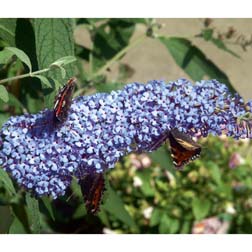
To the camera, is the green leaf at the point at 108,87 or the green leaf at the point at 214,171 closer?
the green leaf at the point at 108,87

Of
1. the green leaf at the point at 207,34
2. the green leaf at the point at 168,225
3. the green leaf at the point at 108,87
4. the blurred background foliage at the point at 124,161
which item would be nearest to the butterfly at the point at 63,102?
the blurred background foliage at the point at 124,161

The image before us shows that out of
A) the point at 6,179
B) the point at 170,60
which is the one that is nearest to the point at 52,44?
the point at 6,179

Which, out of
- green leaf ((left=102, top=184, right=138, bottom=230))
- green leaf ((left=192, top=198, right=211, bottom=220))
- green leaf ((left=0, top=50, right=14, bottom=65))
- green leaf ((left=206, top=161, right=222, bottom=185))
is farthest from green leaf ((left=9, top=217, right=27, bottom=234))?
green leaf ((left=206, top=161, right=222, bottom=185))

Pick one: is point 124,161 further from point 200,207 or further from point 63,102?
point 63,102

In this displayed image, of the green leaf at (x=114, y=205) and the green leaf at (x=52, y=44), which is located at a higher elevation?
the green leaf at (x=52, y=44)

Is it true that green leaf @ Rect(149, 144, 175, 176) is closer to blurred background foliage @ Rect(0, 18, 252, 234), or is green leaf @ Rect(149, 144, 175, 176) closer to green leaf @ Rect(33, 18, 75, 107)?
blurred background foliage @ Rect(0, 18, 252, 234)

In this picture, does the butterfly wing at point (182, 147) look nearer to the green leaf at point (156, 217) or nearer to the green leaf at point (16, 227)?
the green leaf at point (16, 227)

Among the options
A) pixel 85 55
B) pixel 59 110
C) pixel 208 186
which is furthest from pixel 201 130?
pixel 208 186

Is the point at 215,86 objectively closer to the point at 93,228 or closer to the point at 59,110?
the point at 59,110
